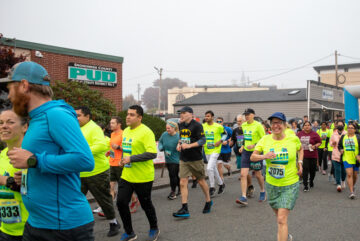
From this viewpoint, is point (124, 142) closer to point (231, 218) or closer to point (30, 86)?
point (231, 218)

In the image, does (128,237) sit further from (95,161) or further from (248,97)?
(248,97)

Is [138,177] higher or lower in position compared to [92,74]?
lower

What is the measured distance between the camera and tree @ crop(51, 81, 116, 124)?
11.9 m

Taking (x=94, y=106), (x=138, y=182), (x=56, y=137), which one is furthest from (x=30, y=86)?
(x=94, y=106)

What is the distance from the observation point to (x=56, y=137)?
7.08 feet

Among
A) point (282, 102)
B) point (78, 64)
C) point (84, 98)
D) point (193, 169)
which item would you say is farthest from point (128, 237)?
point (282, 102)

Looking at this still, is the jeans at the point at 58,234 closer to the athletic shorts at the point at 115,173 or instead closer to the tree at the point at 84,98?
the athletic shorts at the point at 115,173

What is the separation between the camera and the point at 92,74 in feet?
48.8

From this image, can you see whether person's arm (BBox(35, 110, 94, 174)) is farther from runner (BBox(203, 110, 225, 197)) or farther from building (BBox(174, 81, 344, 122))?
building (BBox(174, 81, 344, 122))

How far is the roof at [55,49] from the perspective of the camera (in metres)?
12.2

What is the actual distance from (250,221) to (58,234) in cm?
466

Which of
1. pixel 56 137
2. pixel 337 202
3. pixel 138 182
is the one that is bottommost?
pixel 337 202

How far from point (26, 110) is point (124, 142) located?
3.14 meters

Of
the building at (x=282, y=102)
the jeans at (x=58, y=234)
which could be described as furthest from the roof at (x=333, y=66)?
the jeans at (x=58, y=234)
